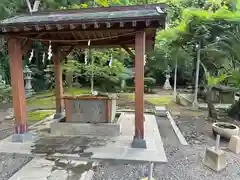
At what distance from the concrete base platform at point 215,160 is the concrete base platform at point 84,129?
6.91 ft

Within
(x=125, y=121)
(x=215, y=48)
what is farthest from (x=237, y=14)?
(x=125, y=121)

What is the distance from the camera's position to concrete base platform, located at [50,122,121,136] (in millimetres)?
4715

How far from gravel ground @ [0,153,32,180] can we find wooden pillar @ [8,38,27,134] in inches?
29.8

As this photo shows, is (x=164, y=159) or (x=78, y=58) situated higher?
(x=78, y=58)

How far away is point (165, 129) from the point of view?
564 centimetres

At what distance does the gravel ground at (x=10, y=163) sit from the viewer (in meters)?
3.17

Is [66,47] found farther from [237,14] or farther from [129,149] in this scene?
[237,14]

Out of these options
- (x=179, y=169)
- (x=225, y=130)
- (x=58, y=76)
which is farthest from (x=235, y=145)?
(x=58, y=76)

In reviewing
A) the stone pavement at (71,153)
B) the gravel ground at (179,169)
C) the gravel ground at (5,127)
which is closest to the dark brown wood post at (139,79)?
the stone pavement at (71,153)

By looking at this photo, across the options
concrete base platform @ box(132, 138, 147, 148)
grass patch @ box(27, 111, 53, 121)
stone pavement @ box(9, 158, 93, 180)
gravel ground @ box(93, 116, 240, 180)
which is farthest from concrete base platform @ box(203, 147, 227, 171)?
grass patch @ box(27, 111, 53, 121)

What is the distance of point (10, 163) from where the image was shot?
11.4ft

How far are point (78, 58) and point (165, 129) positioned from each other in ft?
28.7

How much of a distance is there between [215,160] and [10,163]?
3668 millimetres

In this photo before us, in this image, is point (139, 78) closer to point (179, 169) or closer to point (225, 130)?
point (179, 169)
